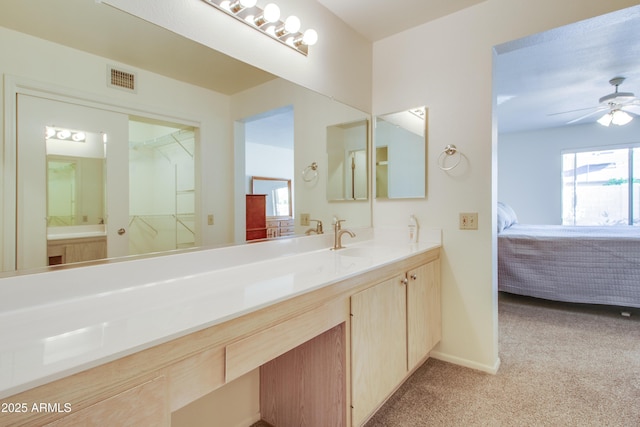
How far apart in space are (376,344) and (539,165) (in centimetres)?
585

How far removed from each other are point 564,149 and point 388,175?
495 centimetres

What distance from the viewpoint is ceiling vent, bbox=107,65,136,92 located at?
3.50 feet

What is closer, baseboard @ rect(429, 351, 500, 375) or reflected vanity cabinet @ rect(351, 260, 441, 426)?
reflected vanity cabinet @ rect(351, 260, 441, 426)

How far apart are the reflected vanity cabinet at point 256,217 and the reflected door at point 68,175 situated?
575 millimetres

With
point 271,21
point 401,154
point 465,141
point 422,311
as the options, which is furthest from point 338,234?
point 271,21

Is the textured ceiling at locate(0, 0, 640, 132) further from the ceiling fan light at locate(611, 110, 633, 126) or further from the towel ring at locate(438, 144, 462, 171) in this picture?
the towel ring at locate(438, 144, 462, 171)

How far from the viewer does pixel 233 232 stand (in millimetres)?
1499

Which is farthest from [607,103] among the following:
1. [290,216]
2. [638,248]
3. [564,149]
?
[290,216]

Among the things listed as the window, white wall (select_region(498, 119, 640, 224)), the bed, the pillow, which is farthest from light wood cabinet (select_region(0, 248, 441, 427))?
the window

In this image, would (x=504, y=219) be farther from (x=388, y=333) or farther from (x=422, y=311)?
(x=388, y=333)

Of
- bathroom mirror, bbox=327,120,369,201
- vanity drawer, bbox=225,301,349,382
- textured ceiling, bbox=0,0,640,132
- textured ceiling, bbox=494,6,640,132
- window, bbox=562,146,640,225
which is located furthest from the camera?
window, bbox=562,146,640,225

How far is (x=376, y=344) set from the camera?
1.45m

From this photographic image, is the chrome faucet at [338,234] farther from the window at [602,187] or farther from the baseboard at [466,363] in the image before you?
the window at [602,187]

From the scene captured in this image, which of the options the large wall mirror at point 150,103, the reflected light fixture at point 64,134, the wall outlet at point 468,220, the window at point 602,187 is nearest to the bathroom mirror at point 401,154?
the wall outlet at point 468,220
